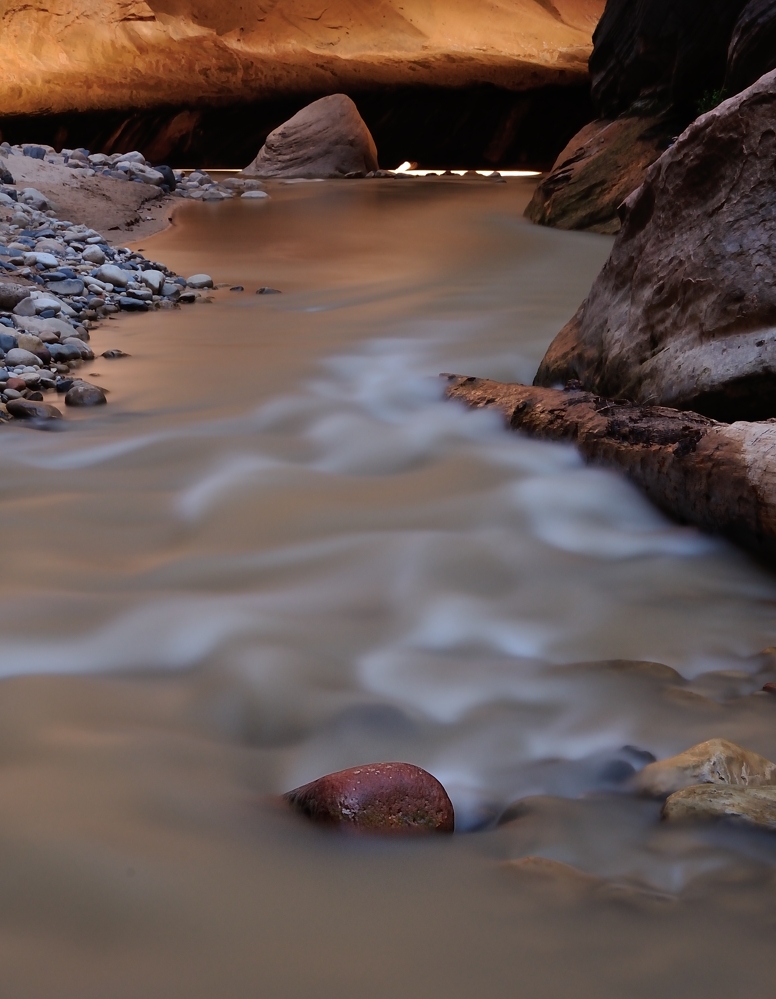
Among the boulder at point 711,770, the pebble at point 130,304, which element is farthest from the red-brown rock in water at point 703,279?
the pebble at point 130,304

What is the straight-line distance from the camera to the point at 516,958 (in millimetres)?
1066

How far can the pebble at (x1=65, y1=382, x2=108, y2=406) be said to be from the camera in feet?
11.5

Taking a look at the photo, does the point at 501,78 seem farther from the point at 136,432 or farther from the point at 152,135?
the point at 136,432

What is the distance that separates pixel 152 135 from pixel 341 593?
19480 millimetres

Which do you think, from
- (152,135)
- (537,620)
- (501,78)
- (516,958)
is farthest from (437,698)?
(501,78)

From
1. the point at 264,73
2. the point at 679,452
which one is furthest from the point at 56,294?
the point at 264,73

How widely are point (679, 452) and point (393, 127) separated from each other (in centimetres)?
1979

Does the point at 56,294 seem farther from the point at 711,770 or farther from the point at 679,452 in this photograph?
the point at 711,770

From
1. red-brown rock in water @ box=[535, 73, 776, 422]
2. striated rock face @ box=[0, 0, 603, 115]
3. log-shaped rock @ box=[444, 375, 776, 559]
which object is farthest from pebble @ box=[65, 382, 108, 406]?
striated rock face @ box=[0, 0, 603, 115]

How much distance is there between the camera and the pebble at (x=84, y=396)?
3512mm

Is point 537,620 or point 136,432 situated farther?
point 136,432

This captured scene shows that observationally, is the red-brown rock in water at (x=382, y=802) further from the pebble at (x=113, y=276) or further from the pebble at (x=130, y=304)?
the pebble at (x=113, y=276)

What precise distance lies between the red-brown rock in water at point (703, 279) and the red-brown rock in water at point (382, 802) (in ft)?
5.41

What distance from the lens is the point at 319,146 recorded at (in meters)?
15.0
